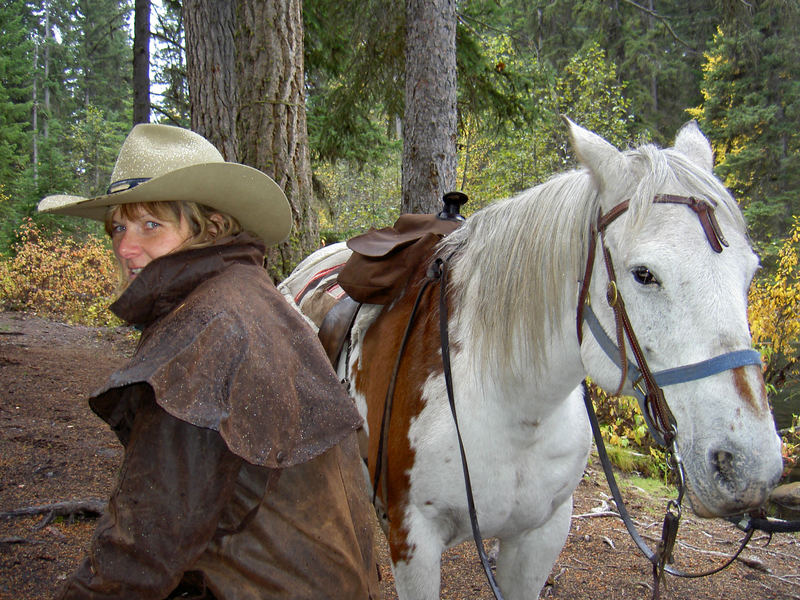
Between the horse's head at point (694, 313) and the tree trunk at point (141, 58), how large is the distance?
33.2 feet

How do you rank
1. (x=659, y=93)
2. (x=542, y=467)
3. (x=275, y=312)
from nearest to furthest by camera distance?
1. (x=275, y=312)
2. (x=542, y=467)
3. (x=659, y=93)

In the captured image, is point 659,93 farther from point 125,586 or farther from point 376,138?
point 125,586

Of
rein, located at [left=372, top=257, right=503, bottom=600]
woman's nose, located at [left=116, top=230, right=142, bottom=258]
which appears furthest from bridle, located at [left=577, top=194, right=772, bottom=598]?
woman's nose, located at [left=116, top=230, right=142, bottom=258]

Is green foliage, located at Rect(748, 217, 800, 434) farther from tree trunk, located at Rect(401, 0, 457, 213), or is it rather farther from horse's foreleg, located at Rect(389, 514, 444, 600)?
horse's foreleg, located at Rect(389, 514, 444, 600)

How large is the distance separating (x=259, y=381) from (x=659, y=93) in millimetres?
27224

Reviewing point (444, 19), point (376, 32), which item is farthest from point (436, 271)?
point (376, 32)

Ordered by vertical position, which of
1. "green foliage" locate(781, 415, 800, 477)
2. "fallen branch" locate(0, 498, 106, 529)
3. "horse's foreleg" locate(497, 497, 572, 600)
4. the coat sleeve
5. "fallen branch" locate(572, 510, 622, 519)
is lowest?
"green foliage" locate(781, 415, 800, 477)

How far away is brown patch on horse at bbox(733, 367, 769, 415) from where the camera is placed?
1.33 metres

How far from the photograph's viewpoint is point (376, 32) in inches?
246

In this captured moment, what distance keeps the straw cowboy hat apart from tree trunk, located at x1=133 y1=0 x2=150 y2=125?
30.7ft

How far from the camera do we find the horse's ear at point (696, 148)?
188cm

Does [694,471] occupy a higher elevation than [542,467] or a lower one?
higher

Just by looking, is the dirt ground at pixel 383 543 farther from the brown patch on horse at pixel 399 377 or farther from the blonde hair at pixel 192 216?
the blonde hair at pixel 192 216

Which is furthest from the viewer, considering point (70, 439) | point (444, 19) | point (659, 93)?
point (659, 93)
